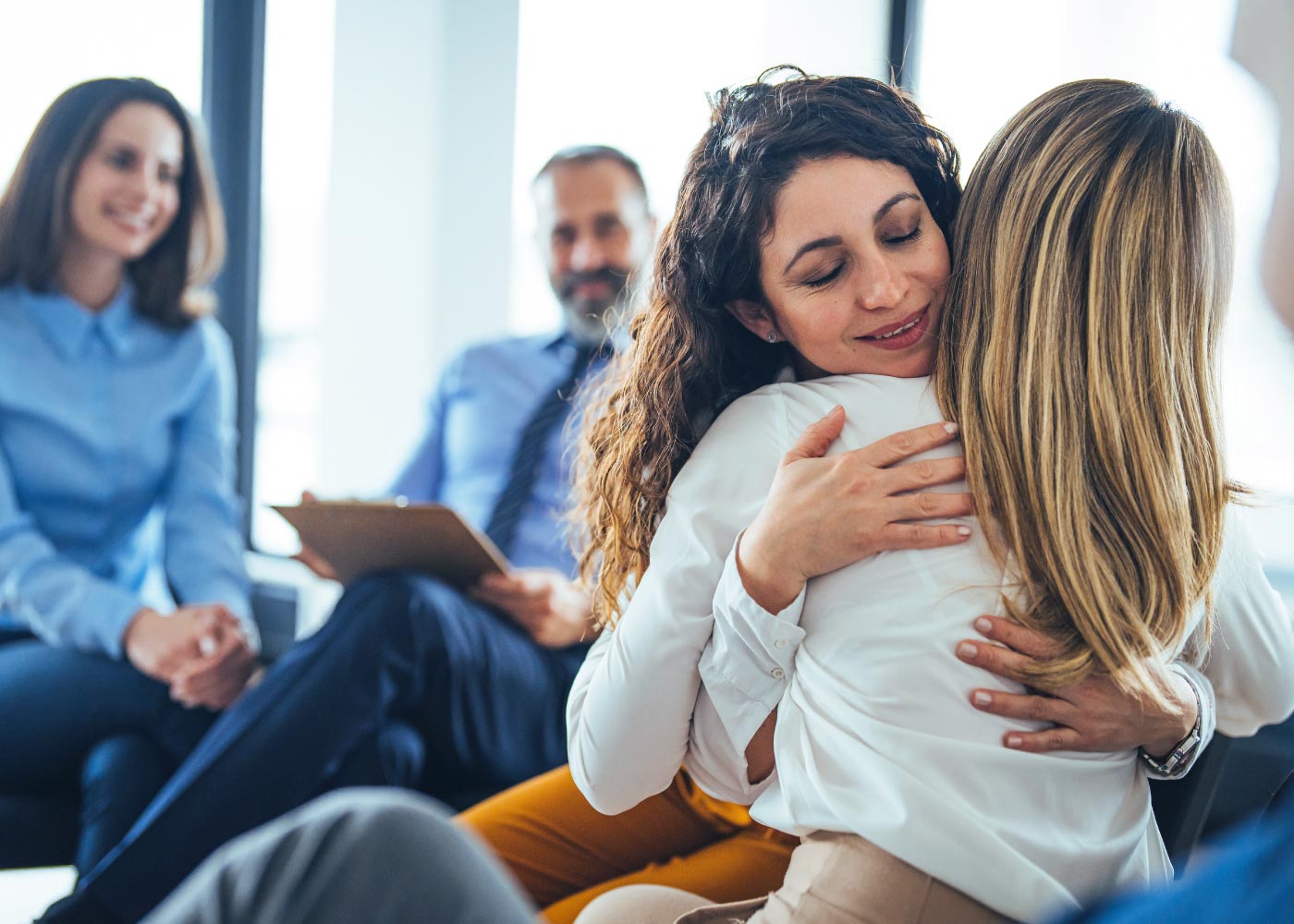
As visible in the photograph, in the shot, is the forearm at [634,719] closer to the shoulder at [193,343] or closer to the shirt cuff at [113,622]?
the shirt cuff at [113,622]

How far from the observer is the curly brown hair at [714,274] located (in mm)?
972

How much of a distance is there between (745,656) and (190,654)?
1338 mm

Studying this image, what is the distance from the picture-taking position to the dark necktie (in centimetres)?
232

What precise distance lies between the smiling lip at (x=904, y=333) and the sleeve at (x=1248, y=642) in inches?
11.8

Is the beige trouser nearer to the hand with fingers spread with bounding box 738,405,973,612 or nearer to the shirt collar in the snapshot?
the hand with fingers spread with bounding box 738,405,973,612

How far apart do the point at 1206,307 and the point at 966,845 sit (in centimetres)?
48

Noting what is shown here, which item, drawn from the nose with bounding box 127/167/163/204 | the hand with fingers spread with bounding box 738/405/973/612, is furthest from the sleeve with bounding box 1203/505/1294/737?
the nose with bounding box 127/167/163/204

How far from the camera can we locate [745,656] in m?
0.89

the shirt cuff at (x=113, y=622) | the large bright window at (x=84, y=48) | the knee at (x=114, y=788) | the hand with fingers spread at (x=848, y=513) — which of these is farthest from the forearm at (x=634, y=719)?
the large bright window at (x=84, y=48)

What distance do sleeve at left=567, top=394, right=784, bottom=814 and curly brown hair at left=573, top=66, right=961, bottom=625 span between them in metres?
0.12

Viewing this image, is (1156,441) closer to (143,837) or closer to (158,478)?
(143,837)

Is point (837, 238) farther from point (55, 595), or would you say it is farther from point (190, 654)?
point (55, 595)

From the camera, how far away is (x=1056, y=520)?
0.80 metres

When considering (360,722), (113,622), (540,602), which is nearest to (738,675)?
(360,722)
